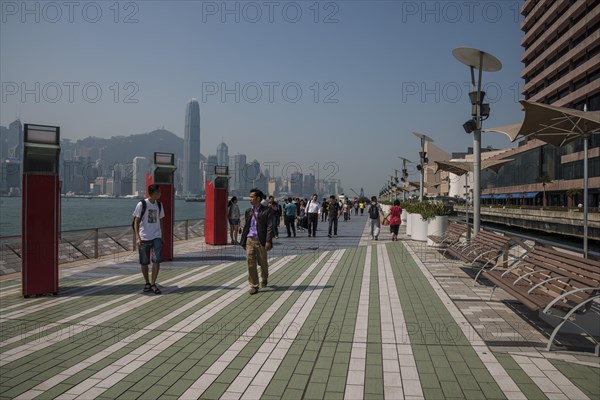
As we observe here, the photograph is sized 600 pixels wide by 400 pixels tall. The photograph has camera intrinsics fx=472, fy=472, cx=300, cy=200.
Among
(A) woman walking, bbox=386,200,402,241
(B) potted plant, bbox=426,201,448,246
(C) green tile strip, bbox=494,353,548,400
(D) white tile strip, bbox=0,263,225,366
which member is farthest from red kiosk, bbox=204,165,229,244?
(C) green tile strip, bbox=494,353,548,400

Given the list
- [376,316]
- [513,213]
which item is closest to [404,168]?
[513,213]

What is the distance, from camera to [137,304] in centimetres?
704

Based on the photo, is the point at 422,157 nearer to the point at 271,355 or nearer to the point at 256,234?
the point at 256,234

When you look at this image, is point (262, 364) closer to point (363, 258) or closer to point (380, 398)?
point (380, 398)

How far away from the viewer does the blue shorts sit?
764 centimetres

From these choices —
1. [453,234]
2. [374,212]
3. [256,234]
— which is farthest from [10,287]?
[374,212]

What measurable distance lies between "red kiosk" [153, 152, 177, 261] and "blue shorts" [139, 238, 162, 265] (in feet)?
12.5

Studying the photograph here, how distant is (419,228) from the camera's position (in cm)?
1672

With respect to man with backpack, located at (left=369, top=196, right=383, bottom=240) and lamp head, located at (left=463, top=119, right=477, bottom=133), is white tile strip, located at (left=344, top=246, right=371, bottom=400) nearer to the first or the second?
lamp head, located at (left=463, top=119, right=477, bottom=133)

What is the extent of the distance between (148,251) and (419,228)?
11.2 metres

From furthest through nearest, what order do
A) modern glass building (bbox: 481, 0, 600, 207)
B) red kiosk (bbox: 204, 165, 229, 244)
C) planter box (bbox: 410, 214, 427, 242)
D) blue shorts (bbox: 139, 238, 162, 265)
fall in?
modern glass building (bbox: 481, 0, 600, 207) < planter box (bbox: 410, 214, 427, 242) < red kiosk (bbox: 204, 165, 229, 244) < blue shorts (bbox: 139, 238, 162, 265)

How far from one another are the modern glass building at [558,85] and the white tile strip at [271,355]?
52.3m

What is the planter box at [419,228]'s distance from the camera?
53.9 ft

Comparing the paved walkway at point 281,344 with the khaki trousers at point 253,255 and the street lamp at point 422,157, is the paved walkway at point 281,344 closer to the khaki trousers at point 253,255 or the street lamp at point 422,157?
the khaki trousers at point 253,255
